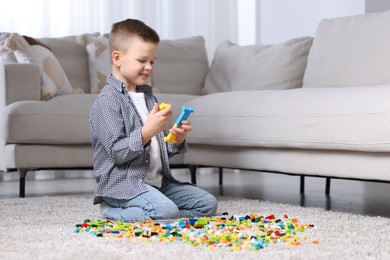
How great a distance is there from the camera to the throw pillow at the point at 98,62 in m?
4.11

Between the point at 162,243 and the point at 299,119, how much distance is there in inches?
40.5

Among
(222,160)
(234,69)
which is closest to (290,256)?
(222,160)

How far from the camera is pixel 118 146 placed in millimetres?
2354

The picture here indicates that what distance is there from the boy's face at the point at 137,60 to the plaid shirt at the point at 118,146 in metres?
0.05

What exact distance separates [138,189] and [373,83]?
4.49 feet

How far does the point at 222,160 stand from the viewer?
3.20 m

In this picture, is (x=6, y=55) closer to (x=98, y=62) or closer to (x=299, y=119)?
(x=98, y=62)

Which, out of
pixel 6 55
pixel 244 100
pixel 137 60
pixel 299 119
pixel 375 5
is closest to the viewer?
pixel 137 60

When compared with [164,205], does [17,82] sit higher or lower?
higher

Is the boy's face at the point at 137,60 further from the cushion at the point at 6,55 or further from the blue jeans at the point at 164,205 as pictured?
the cushion at the point at 6,55

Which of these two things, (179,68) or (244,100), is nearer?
(244,100)

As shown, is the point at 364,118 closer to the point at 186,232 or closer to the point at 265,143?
the point at 265,143

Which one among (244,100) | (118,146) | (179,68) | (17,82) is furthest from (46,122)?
(179,68)

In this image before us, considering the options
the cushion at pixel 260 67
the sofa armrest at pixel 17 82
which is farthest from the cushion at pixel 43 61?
the cushion at pixel 260 67
